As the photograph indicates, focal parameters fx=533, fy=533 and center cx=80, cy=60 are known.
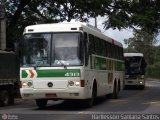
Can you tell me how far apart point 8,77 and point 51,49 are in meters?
4.89

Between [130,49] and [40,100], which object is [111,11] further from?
[130,49]

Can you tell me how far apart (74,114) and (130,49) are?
9525 centimetres

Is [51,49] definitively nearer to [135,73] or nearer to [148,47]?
[135,73]

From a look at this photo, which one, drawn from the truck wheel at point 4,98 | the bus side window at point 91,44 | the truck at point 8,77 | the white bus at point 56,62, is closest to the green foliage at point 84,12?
the truck at point 8,77

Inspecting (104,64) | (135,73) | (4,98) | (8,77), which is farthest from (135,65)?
(4,98)

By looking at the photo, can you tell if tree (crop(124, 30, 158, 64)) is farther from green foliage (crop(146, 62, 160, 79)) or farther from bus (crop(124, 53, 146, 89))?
bus (crop(124, 53, 146, 89))

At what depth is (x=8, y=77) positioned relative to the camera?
24469 mm

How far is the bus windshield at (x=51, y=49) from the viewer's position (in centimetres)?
2017

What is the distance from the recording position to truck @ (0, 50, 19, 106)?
2375 cm

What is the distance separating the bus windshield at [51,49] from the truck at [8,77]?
11.5 feet

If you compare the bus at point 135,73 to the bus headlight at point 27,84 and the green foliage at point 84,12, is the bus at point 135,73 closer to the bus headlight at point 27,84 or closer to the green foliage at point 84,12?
the green foliage at point 84,12

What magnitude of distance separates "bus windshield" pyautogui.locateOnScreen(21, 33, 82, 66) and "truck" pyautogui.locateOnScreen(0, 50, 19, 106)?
350 centimetres

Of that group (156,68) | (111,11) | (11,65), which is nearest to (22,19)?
(111,11)

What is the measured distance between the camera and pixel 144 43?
3957 inches
